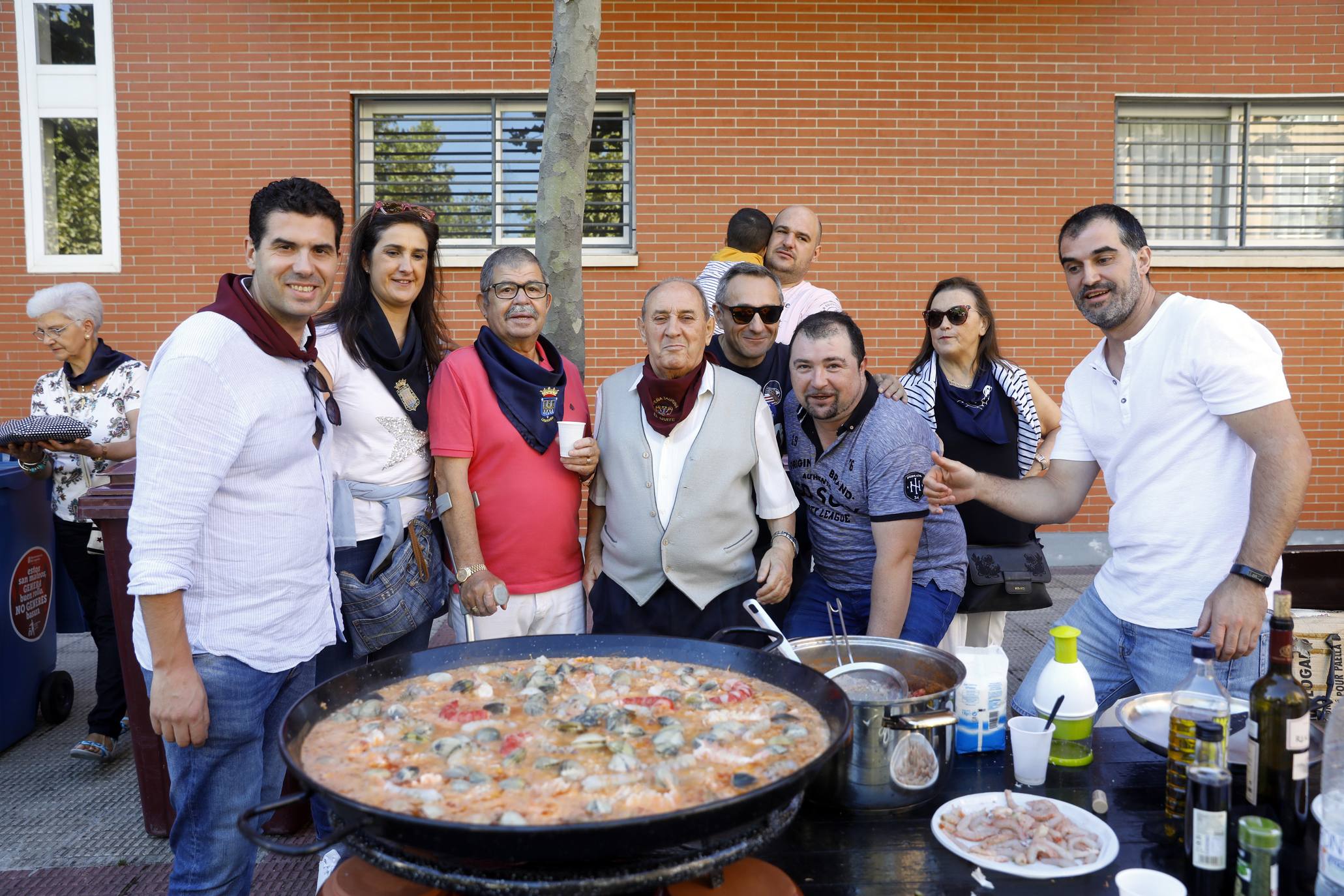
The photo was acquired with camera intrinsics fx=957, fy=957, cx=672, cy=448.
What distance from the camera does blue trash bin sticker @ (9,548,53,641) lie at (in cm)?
482

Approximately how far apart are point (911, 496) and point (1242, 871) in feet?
6.13

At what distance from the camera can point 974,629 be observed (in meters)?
4.45

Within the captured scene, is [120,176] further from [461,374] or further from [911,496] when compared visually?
[911,496]

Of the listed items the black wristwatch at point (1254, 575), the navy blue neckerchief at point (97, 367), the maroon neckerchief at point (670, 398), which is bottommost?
the black wristwatch at point (1254, 575)

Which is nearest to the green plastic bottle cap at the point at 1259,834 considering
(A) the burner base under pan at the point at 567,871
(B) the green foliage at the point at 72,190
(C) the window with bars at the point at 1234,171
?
(A) the burner base under pan at the point at 567,871

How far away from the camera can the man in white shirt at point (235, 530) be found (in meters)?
2.36

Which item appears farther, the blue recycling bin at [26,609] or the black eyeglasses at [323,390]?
the blue recycling bin at [26,609]

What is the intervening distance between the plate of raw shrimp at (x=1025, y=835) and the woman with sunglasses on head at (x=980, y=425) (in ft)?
6.79

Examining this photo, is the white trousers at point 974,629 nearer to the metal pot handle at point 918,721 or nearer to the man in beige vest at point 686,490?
the man in beige vest at point 686,490

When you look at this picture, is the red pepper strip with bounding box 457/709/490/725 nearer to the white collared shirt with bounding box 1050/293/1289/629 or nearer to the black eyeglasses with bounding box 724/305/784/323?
the white collared shirt with bounding box 1050/293/1289/629

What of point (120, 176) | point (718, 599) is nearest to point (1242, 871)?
point (718, 599)

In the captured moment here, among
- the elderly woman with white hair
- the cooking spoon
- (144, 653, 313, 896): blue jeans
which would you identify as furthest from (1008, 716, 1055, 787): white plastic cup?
the elderly woman with white hair

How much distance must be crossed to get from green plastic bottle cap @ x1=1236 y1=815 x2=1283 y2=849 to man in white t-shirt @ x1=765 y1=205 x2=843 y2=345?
3581 millimetres

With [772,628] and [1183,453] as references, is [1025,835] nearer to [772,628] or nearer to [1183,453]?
[772,628]
